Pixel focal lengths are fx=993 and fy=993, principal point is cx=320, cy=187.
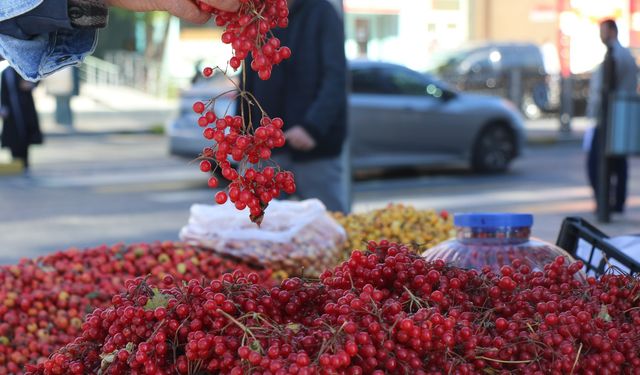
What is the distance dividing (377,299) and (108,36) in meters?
38.6

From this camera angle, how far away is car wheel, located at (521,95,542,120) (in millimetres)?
26203

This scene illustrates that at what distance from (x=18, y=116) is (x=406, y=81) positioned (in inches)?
221

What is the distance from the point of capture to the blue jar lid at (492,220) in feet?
11.6

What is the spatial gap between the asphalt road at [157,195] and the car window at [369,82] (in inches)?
50.4

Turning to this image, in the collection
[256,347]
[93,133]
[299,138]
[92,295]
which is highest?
[299,138]

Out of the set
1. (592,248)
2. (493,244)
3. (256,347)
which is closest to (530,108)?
(592,248)

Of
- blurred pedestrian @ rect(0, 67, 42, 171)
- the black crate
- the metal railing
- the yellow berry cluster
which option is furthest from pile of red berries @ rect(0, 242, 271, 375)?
the metal railing

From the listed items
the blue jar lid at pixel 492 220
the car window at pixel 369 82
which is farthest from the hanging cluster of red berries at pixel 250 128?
the car window at pixel 369 82

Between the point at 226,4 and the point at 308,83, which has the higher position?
the point at 226,4

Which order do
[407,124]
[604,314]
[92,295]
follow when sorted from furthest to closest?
[407,124], [92,295], [604,314]

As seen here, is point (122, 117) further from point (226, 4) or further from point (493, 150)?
point (226, 4)

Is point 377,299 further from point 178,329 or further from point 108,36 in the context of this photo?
point 108,36

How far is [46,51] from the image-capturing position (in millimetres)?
2502

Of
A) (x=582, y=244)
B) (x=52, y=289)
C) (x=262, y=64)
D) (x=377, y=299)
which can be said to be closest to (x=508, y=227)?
(x=582, y=244)
